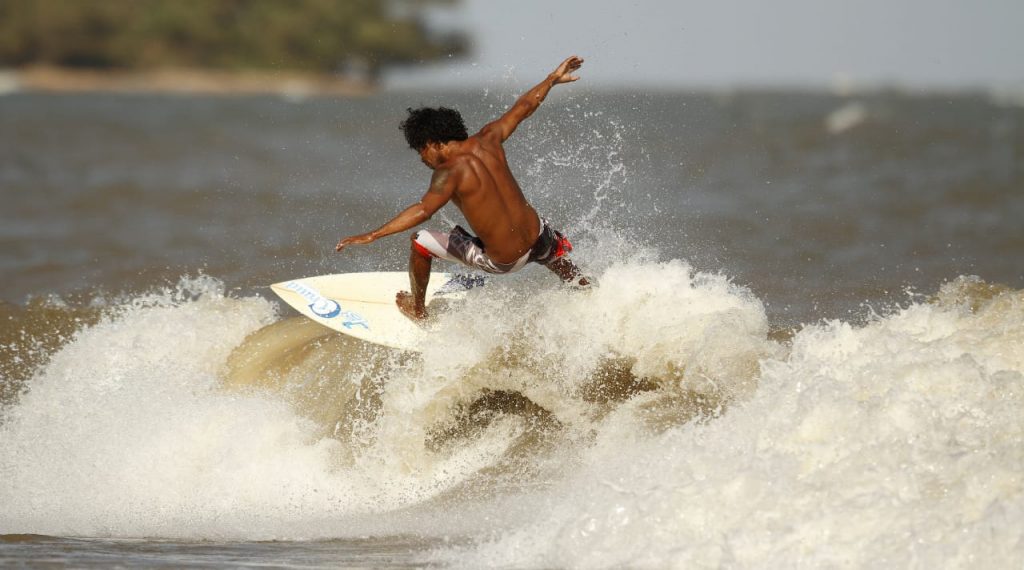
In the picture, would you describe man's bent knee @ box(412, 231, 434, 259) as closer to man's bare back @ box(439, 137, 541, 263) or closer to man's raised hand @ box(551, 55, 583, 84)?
man's bare back @ box(439, 137, 541, 263)

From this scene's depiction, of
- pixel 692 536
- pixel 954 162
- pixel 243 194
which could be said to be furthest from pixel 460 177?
pixel 954 162

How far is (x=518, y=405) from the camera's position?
7145 millimetres

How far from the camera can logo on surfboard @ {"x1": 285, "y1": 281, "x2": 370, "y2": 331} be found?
7.70 meters

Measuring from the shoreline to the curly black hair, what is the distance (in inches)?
3551

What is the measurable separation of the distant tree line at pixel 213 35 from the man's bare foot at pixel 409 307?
85.2 meters

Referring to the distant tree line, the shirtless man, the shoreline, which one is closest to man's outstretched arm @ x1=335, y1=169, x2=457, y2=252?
the shirtless man

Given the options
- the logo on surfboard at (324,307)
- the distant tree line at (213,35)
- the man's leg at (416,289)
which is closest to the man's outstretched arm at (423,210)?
the man's leg at (416,289)

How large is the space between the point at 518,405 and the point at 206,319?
3.12 meters

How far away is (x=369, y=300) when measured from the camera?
7.81 metres

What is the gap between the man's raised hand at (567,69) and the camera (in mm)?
6833

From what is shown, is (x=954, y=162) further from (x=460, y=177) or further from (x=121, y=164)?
(x=460, y=177)

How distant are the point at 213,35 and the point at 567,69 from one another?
312ft

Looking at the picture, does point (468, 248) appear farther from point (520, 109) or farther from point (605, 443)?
point (605, 443)

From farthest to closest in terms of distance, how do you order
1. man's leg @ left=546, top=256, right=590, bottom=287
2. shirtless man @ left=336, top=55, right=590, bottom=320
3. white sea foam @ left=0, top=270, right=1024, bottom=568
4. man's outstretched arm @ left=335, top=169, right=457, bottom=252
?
A: man's leg @ left=546, top=256, right=590, bottom=287 → shirtless man @ left=336, top=55, right=590, bottom=320 → man's outstretched arm @ left=335, top=169, right=457, bottom=252 → white sea foam @ left=0, top=270, right=1024, bottom=568
